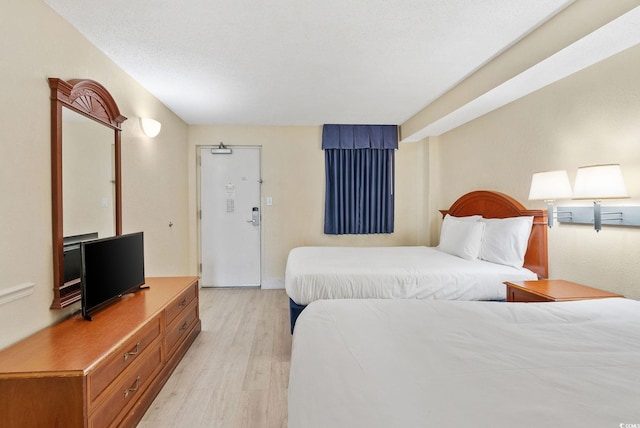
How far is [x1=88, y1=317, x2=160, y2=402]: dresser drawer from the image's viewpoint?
4.59ft

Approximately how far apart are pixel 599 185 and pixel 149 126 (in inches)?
140

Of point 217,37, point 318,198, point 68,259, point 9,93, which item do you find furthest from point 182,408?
point 318,198

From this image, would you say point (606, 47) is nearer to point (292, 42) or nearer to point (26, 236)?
point (292, 42)

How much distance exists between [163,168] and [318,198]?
6.79 ft

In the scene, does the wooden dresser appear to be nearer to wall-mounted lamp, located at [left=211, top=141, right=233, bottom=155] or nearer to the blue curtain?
wall-mounted lamp, located at [left=211, top=141, right=233, bottom=155]

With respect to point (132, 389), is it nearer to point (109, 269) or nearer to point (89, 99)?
point (109, 269)

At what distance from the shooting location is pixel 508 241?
2.76 metres

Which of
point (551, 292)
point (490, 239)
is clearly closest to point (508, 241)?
point (490, 239)

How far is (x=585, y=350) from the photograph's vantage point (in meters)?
1.15

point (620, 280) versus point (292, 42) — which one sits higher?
point (292, 42)

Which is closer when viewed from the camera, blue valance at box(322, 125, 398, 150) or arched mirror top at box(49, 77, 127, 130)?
arched mirror top at box(49, 77, 127, 130)

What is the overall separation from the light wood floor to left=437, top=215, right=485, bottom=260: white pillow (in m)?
1.86

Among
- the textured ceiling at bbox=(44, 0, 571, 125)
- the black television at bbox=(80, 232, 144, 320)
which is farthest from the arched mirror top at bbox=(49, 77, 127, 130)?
the black television at bbox=(80, 232, 144, 320)

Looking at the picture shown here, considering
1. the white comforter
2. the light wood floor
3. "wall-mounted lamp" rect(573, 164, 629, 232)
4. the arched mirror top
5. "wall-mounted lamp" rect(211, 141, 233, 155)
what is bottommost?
the light wood floor
